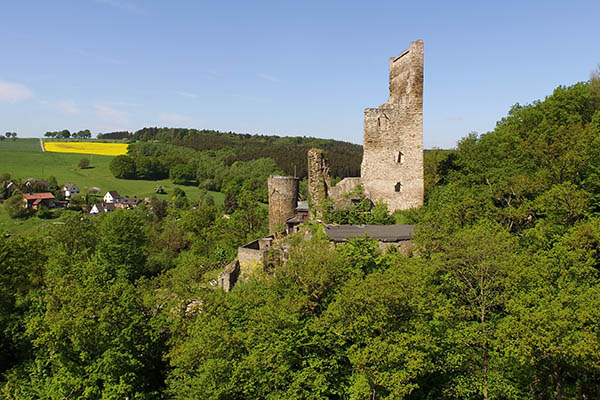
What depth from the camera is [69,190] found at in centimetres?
7906

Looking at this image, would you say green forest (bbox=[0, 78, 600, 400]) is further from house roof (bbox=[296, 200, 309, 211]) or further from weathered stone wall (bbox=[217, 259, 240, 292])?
house roof (bbox=[296, 200, 309, 211])

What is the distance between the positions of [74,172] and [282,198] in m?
80.4

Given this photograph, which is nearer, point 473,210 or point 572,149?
point 572,149

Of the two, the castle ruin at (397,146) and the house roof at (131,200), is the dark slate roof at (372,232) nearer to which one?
the castle ruin at (397,146)

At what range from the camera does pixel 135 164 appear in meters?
95.7

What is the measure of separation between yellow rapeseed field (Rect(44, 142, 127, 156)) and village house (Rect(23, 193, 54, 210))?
40.5 metres

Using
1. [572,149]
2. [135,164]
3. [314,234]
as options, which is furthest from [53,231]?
[135,164]

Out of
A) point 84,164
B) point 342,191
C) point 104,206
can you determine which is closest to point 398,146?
point 342,191

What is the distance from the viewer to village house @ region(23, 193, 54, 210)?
221 feet

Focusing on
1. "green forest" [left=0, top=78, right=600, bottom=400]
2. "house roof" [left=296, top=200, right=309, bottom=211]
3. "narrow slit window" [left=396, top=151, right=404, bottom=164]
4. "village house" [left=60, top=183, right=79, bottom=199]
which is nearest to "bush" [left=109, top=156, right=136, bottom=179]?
"village house" [left=60, top=183, right=79, bottom=199]

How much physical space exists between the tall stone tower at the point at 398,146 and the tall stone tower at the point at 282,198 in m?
4.55

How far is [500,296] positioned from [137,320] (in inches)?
562

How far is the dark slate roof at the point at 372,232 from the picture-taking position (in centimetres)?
2089

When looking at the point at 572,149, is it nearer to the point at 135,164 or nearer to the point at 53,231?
the point at 53,231
